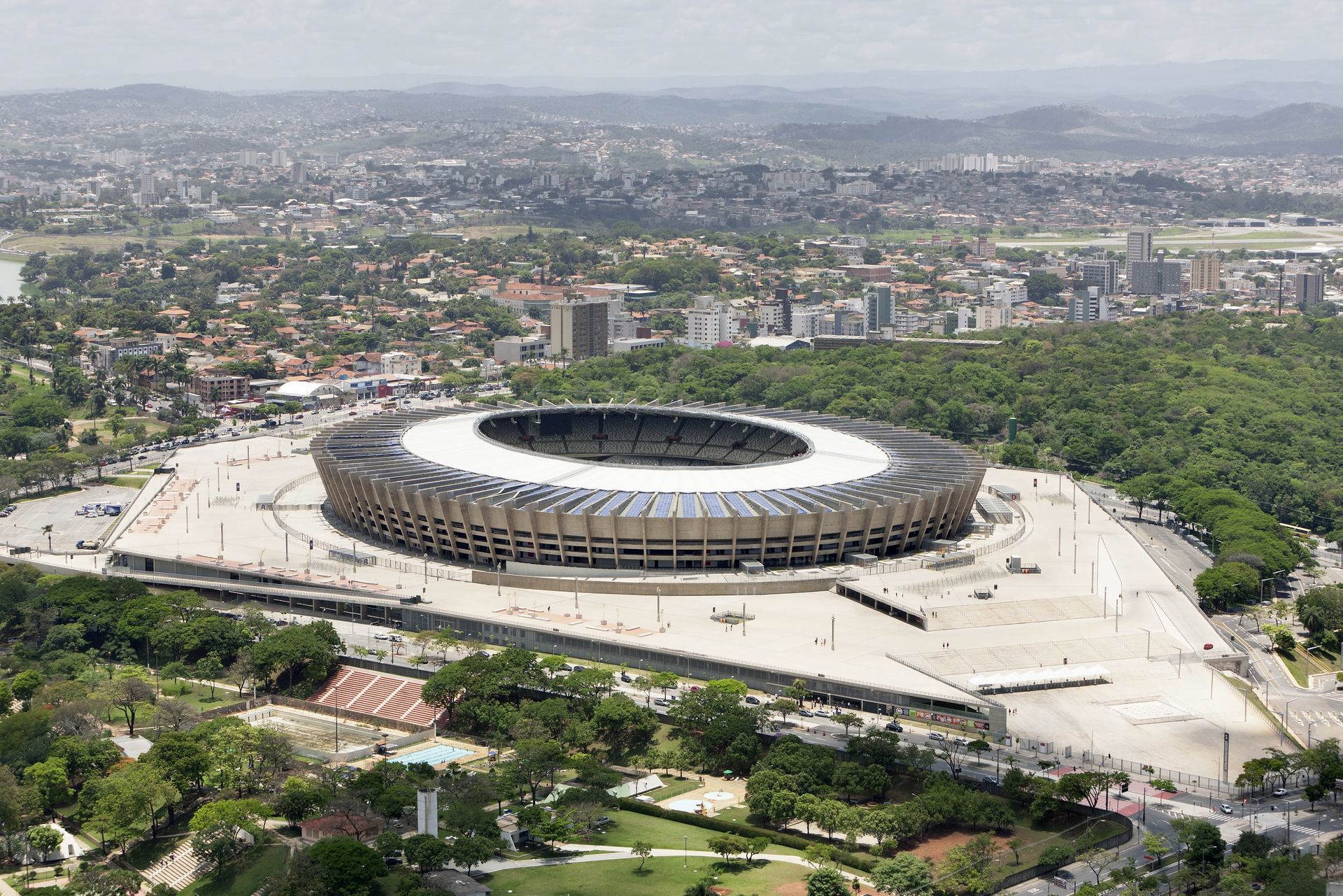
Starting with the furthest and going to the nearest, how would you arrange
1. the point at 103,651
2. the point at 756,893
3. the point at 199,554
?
the point at 199,554 < the point at 103,651 < the point at 756,893

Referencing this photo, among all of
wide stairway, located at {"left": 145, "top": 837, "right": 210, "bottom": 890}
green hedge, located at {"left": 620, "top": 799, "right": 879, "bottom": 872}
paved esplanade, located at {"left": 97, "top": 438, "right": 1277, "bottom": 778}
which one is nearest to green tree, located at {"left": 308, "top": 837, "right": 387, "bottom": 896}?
wide stairway, located at {"left": 145, "top": 837, "right": 210, "bottom": 890}

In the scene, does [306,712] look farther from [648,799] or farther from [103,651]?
[648,799]

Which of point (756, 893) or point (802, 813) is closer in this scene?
point (756, 893)

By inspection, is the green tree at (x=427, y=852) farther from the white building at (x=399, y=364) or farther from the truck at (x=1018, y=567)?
the white building at (x=399, y=364)

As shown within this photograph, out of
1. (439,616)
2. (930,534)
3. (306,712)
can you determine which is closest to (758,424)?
(930,534)

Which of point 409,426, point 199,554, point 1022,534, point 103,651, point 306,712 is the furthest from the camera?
point 409,426
